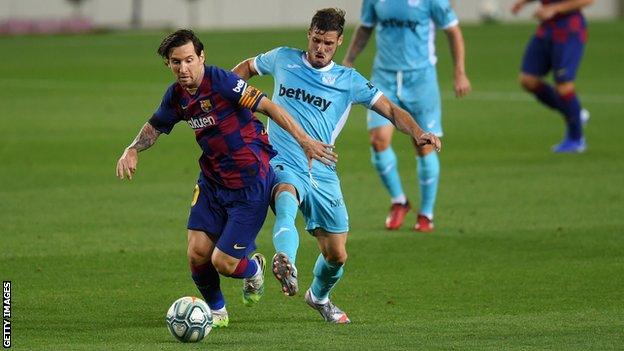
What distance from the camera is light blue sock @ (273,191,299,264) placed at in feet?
27.7

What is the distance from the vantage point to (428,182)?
1324 centimetres

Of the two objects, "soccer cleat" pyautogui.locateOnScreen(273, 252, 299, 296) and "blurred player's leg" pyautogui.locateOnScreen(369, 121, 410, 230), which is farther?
"blurred player's leg" pyautogui.locateOnScreen(369, 121, 410, 230)

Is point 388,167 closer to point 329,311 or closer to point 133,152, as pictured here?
point 329,311

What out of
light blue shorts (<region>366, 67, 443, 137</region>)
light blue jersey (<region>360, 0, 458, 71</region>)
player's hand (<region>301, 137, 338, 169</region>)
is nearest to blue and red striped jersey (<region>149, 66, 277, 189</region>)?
player's hand (<region>301, 137, 338, 169</region>)

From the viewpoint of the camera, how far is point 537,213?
45.6 ft

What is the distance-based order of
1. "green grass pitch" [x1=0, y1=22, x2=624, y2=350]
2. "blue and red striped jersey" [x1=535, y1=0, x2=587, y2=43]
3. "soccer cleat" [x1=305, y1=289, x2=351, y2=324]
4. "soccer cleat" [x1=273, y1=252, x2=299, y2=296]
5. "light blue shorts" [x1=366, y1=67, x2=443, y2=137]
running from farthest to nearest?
"blue and red striped jersey" [x1=535, y1=0, x2=587, y2=43] < "light blue shorts" [x1=366, y1=67, x2=443, y2=137] < "soccer cleat" [x1=305, y1=289, x2=351, y2=324] < "green grass pitch" [x1=0, y1=22, x2=624, y2=350] < "soccer cleat" [x1=273, y1=252, x2=299, y2=296]

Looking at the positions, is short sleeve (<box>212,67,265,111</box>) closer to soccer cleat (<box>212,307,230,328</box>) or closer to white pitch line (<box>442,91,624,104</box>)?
soccer cleat (<box>212,307,230,328</box>)

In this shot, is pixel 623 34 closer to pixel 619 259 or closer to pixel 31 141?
pixel 31 141

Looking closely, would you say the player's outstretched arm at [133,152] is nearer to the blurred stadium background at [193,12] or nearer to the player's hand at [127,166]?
the player's hand at [127,166]

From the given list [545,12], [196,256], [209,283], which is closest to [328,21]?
[196,256]

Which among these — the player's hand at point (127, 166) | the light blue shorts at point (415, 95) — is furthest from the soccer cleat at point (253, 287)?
the light blue shorts at point (415, 95)

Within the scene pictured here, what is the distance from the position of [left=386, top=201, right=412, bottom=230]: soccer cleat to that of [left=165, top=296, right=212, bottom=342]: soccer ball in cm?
517

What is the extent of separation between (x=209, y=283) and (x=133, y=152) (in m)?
1.00

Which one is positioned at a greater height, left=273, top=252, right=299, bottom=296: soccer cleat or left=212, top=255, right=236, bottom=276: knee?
left=273, top=252, right=299, bottom=296: soccer cleat
